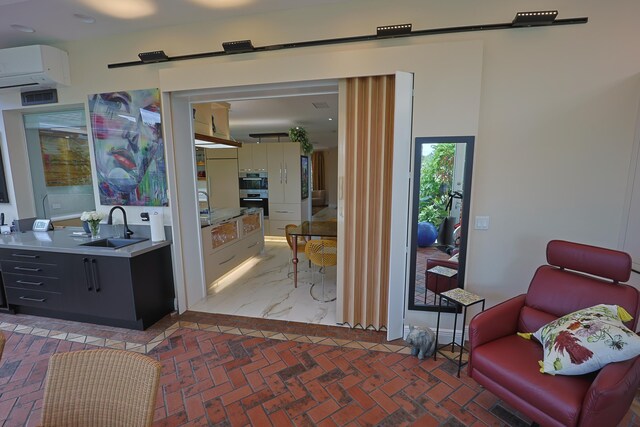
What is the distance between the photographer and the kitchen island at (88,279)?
8.87ft

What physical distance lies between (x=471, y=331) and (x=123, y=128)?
372cm

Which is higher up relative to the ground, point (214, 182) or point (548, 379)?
point (214, 182)

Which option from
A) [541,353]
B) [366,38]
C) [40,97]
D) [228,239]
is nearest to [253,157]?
[228,239]

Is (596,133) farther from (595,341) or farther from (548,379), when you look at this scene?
(548,379)

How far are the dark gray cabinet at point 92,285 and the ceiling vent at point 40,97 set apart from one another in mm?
1667

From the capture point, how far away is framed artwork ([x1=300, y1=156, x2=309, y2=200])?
652cm

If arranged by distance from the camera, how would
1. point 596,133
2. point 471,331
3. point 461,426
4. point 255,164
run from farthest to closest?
point 255,164, point 596,133, point 471,331, point 461,426

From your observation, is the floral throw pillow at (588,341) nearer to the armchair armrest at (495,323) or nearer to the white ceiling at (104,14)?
the armchair armrest at (495,323)

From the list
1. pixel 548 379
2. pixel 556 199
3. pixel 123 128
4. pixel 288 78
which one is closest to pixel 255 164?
pixel 123 128

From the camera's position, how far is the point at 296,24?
2.57 m

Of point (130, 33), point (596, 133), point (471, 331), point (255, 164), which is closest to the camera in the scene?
point (471, 331)

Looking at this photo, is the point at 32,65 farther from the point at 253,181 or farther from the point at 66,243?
the point at 253,181

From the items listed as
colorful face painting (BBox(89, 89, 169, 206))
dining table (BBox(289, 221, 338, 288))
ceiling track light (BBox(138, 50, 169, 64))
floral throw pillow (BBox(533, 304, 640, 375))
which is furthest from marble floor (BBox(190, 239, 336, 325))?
ceiling track light (BBox(138, 50, 169, 64))

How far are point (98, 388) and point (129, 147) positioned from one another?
8.56 ft
